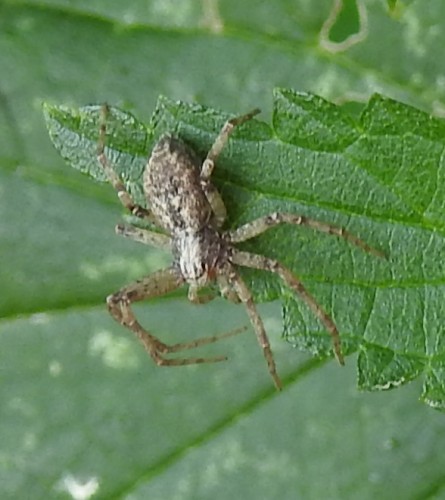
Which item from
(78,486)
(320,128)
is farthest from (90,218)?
(320,128)

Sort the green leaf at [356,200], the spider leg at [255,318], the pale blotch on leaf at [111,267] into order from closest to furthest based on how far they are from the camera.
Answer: the green leaf at [356,200]
the spider leg at [255,318]
the pale blotch on leaf at [111,267]

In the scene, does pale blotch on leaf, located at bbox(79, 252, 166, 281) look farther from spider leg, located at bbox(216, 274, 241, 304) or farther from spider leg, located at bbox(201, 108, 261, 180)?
spider leg, located at bbox(201, 108, 261, 180)

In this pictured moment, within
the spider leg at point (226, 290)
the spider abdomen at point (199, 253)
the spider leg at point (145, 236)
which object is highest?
the spider leg at point (145, 236)

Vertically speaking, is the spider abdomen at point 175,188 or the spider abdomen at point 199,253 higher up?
the spider abdomen at point 175,188

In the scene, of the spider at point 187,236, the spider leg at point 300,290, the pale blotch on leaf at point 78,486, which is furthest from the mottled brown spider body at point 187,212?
the pale blotch on leaf at point 78,486

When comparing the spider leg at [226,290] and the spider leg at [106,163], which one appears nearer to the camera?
the spider leg at [106,163]

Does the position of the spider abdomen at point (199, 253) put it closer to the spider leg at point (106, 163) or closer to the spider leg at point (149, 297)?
the spider leg at point (149, 297)

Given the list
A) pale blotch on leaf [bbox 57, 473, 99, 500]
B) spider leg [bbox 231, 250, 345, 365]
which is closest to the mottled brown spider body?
spider leg [bbox 231, 250, 345, 365]

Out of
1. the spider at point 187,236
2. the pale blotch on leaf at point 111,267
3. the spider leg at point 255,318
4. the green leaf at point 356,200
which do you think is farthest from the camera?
the pale blotch on leaf at point 111,267
